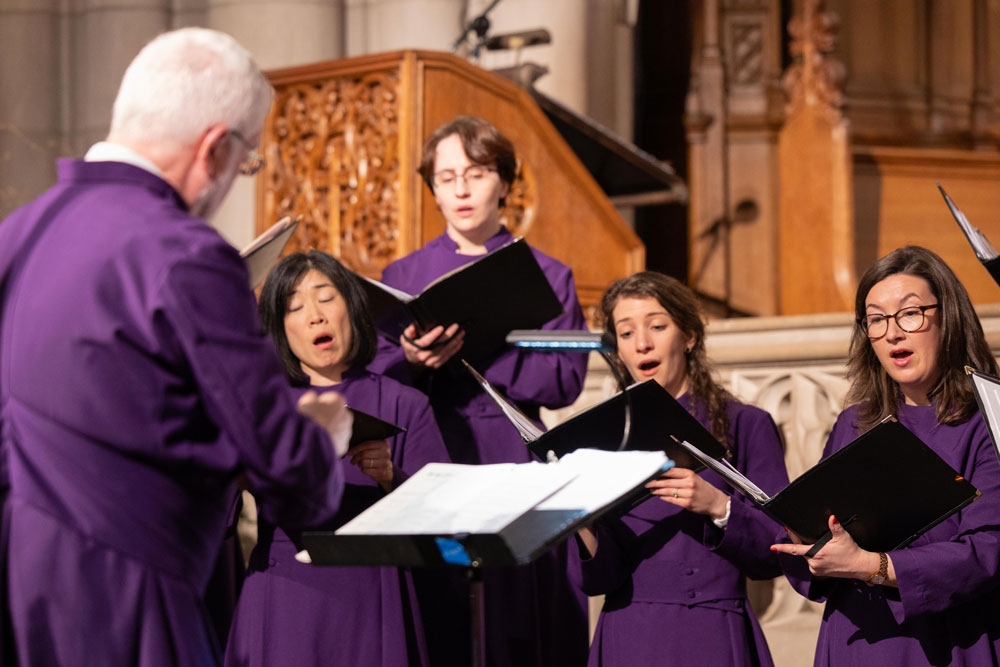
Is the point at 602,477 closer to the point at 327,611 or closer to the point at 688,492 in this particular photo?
the point at 688,492

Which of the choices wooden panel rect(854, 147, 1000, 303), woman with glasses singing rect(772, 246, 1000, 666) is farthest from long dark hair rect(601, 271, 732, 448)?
wooden panel rect(854, 147, 1000, 303)

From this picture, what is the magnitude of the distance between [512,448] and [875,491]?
1277mm

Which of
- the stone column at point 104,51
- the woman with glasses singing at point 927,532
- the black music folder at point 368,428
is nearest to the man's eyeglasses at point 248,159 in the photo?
the black music folder at point 368,428

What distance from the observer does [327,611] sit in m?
3.17

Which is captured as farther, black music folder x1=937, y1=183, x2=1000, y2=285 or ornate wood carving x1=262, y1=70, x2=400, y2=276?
ornate wood carving x1=262, y1=70, x2=400, y2=276

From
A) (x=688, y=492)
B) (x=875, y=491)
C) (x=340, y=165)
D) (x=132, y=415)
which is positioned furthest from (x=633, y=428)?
(x=340, y=165)

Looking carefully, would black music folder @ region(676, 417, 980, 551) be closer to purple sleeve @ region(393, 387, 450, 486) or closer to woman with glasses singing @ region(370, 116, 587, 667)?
purple sleeve @ region(393, 387, 450, 486)

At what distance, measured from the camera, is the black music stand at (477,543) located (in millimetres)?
2107

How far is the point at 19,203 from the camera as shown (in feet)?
22.6

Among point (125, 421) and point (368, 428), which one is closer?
point (125, 421)

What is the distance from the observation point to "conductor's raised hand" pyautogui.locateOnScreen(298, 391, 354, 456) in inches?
85.7

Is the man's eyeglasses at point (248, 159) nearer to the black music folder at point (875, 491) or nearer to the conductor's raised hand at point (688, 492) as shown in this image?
the black music folder at point (875, 491)

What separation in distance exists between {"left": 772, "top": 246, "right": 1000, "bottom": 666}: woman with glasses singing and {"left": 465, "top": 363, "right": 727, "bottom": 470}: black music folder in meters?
0.31

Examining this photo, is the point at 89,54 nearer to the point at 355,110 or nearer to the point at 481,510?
the point at 355,110
